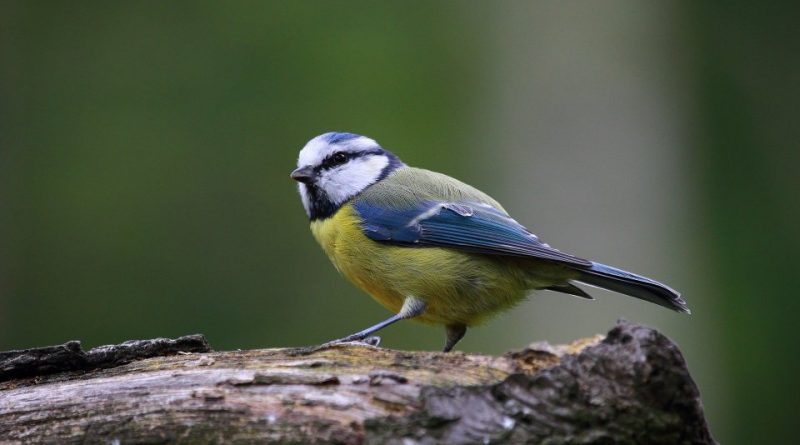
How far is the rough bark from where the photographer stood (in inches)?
83.0

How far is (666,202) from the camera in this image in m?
6.04

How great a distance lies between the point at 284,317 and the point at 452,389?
5.15 metres

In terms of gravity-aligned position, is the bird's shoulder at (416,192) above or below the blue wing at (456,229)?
above

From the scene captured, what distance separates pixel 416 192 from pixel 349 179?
315 millimetres

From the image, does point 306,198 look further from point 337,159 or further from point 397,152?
point 397,152

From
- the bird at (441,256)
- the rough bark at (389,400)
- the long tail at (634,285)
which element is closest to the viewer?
the rough bark at (389,400)

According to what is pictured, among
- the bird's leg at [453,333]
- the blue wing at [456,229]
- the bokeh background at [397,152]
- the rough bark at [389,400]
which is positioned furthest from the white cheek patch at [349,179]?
the bokeh background at [397,152]

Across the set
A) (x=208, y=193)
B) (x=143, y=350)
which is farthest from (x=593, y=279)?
(x=208, y=193)

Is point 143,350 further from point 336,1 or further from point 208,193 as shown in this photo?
point 336,1

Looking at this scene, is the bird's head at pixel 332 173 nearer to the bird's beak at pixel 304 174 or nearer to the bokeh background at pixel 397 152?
the bird's beak at pixel 304 174

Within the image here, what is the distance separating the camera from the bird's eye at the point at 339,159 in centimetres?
387

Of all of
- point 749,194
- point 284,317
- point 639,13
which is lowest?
point 284,317

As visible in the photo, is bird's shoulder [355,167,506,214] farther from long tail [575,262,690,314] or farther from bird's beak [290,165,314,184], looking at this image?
long tail [575,262,690,314]

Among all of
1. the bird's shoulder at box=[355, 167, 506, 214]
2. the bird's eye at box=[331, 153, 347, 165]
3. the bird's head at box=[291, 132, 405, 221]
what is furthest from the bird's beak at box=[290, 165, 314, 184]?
the bird's shoulder at box=[355, 167, 506, 214]
